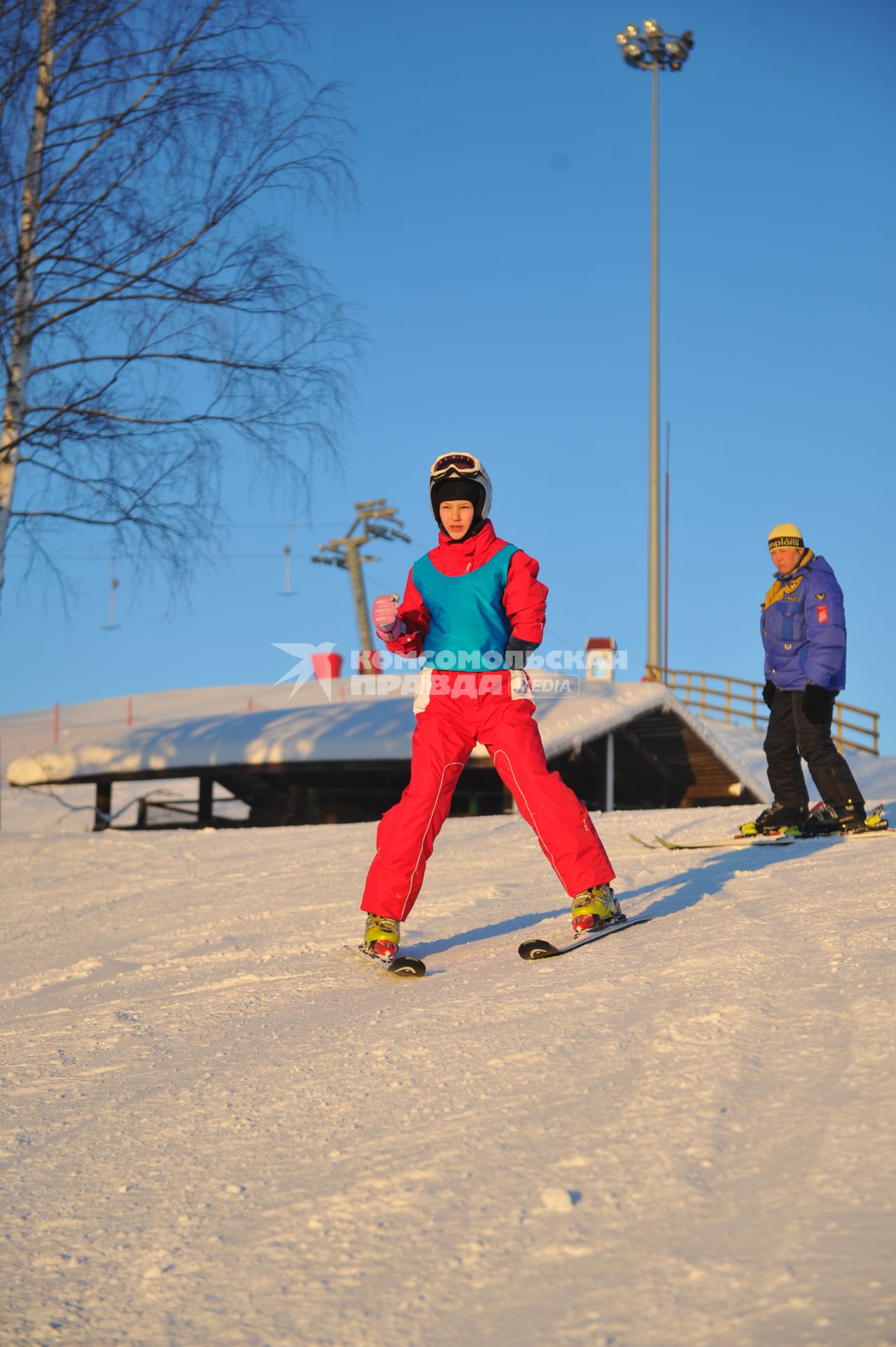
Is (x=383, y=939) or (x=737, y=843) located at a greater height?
(x=383, y=939)

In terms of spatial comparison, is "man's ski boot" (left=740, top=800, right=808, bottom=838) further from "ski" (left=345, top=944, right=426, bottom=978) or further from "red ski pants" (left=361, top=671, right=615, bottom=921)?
"ski" (left=345, top=944, right=426, bottom=978)

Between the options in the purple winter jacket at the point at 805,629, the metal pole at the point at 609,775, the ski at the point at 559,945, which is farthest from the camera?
the metal pole at the point at 609,775

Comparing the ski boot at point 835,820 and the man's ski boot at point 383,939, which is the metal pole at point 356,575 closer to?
the ski boot at point 835,820

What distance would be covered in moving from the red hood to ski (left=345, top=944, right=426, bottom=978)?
1.47 meters

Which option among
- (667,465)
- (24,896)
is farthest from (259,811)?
(24,896)

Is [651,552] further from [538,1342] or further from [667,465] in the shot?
[538,1342]

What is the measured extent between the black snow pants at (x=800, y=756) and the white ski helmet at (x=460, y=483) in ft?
10.3

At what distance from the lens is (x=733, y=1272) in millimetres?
1982

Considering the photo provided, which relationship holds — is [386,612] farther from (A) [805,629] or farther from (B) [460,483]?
(A) [805,629]

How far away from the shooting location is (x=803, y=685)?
709 cm

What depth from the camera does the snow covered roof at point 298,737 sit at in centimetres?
A: 1591

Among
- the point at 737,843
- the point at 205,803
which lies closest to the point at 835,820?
the point at 737,843

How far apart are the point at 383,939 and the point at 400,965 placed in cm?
14

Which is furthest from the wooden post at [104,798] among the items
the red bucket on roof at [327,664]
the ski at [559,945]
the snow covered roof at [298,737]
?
the ski at [559,945]
